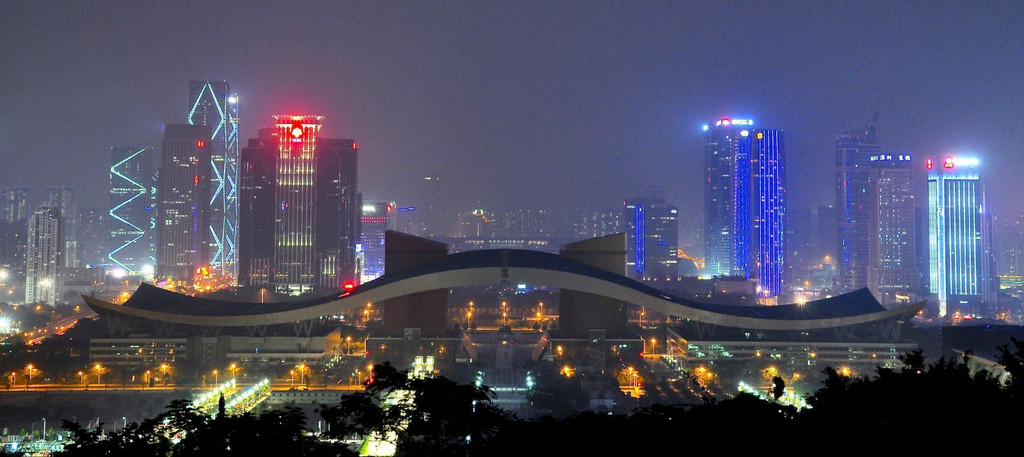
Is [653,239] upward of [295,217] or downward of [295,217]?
downward

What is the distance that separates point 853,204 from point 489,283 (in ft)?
170

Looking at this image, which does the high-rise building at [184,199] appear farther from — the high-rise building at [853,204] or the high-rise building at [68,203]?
the high-rise building at [853,204]

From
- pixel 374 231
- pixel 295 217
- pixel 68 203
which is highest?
pixel 68 203

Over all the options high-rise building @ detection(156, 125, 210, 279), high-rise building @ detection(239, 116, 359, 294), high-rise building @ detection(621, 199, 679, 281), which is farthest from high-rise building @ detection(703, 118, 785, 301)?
high-rise building @ detection(156, 125, 210, 279)

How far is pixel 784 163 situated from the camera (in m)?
74.3

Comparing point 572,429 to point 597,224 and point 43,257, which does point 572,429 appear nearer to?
point 43,257

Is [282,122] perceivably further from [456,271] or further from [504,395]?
[504,395]

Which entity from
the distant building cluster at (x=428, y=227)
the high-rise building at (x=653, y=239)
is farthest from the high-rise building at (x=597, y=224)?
the high-rise building at (x=653, y=239)

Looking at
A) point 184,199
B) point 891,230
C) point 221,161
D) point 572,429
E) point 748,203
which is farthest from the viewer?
point 221,161

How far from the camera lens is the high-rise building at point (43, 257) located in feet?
179

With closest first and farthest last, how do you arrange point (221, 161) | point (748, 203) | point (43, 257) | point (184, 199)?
point (43, 257)
point (748, 203)
point (184, 199)
point (221, 161)

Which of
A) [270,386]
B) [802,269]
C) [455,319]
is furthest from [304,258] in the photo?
[802,269]

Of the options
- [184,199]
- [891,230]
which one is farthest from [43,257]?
[891,230]

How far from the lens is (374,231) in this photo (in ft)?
283
